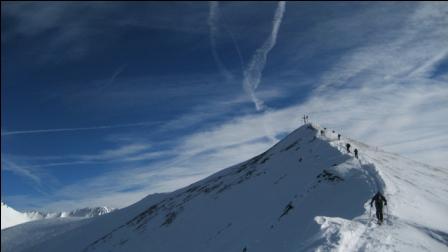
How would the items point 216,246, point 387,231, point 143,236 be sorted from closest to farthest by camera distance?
point 387,231, point 216,246, point 143,236

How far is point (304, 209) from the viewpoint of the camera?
111 feet

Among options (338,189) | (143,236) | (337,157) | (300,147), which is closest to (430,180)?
(337,157)

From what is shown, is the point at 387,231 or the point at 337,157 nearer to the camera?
the point at 387,231

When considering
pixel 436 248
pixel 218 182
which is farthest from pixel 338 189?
pixel 218 182

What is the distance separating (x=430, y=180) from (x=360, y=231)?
22.2 metres

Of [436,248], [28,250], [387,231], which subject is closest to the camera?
[436,248]

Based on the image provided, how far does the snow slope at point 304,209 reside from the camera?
72.2ft

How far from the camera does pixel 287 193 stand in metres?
41.9

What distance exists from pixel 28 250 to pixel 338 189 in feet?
330

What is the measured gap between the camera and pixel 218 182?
68188 millimetres

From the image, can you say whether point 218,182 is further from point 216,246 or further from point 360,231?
point 360,231

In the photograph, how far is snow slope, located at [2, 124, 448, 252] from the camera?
72.2ft

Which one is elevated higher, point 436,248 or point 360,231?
point 360,231

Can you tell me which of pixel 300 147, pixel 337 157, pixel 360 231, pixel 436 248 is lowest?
pixel 436 248
